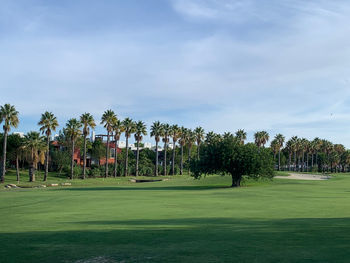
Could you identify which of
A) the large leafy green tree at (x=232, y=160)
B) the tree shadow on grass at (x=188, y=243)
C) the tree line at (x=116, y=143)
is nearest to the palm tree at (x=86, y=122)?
the tree line at (x=116, y=143)

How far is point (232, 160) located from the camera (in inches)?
2296

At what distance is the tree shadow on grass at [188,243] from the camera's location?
1031cm

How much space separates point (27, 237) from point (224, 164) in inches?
1813

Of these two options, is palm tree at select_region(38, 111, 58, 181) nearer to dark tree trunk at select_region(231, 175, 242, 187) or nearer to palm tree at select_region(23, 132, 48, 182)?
palm tree at select_region(23, 132, 48, 182)

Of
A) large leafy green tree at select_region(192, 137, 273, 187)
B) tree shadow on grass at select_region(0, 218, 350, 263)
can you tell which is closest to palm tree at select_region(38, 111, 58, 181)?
large leafy green tree at select_region(192, 137, 273, 187)

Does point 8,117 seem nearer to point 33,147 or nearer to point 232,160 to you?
point 33,147

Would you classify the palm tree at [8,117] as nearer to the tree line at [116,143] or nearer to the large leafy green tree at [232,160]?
the tree line at [116,143]

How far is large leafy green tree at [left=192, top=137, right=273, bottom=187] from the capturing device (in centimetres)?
5856

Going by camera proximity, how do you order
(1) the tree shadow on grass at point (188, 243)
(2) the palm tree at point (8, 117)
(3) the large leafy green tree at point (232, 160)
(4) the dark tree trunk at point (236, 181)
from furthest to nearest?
1. (2) the palm tree at point (8, 117)
2. (4) the dark tree trunk at point (236, 181)
3. (3) the large leafy green tree at point (232, 160)
4. (1) the tree shadow on grass at point (188, 243)

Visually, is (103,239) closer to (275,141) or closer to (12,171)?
(12,171)

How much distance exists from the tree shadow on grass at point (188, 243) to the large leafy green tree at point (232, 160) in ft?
136

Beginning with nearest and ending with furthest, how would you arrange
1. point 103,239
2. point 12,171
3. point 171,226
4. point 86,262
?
point 86,262 < point 103,239 < point 171,226 < point 12,171

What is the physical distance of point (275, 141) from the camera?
15638 centimetres

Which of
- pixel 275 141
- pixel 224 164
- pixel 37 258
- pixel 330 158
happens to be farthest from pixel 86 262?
pixel 330 158
